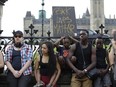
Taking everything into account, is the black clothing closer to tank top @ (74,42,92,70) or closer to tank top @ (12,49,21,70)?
tank top @ (12,49,21,70)

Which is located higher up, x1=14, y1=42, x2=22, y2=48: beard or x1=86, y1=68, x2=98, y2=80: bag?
x1=14, y1=42, x2=22, y2=48: beard

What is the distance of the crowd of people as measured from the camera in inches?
284

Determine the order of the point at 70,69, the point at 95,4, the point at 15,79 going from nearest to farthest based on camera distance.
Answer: the point at 15,79
the point at 70,69
the point at 95,4

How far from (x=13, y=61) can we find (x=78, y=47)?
146 centimetres

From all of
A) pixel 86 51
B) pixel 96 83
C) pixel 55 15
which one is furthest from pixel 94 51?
pixel 55 15

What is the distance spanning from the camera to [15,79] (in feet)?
23.5

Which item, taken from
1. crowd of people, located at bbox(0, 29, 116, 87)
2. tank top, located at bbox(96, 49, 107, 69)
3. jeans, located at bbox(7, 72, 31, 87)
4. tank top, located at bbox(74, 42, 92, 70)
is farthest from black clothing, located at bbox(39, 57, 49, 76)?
tank top, located at bbox(96, 49, 107, 69)

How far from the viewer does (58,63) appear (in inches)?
295

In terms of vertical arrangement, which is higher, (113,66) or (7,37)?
(7,37)

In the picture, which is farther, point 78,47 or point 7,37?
point 7,37

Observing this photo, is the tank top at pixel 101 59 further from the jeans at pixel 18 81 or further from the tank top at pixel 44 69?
the jeans at pixel 18 81

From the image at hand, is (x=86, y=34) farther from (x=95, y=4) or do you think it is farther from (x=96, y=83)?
(x=95, y=4)

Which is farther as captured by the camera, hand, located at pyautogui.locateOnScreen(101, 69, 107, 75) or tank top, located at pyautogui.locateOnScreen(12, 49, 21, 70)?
hand, located at pyautogui.locateOnScreen(101, 69, 107, 75)

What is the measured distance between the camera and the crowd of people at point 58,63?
7.22 meters
